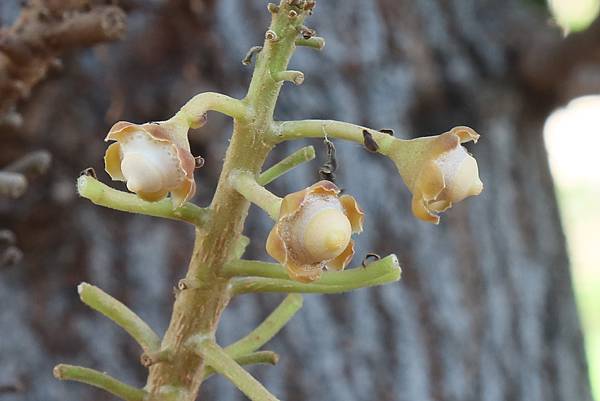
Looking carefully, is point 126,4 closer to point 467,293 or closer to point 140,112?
point 140,112

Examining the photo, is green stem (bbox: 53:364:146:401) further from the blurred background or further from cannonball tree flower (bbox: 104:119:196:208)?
the blurred background

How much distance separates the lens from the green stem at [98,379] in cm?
36

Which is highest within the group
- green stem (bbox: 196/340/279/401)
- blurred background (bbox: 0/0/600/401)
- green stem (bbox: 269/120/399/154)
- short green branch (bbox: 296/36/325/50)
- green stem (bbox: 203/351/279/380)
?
blurred background (bbox: 0/0/600/401)

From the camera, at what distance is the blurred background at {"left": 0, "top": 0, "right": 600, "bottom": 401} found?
859mm

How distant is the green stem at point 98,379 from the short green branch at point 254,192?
11cm

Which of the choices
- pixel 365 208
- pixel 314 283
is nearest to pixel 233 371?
pixel 314 283

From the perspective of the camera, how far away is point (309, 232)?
0.27 meters

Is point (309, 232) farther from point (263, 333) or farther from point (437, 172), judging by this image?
point (263, 333)

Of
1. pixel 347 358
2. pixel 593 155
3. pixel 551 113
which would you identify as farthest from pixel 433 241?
pixel 593 155

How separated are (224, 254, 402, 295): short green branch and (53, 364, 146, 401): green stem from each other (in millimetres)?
62

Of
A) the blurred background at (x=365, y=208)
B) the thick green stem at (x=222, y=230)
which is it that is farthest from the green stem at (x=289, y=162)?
the blurred background at (x=365, y=208)

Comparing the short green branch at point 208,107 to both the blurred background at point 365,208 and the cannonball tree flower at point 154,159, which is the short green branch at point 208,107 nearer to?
the cannonball tree flower at point 154,159

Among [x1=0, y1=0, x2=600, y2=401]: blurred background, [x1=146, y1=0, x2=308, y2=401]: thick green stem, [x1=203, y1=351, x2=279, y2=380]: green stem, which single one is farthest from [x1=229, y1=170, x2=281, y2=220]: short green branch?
[x1=0, y1=0, x2=600, y2=401]: blurred background

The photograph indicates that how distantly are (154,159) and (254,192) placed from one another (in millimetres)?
49
